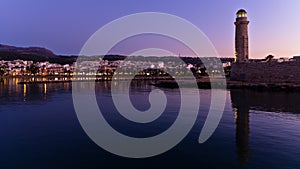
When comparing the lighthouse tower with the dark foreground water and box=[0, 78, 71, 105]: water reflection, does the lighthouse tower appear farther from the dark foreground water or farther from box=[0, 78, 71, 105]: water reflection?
the dark foreground water

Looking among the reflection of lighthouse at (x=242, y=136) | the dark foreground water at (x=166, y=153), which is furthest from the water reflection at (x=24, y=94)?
the reflection of lighthouse at (x=242, y=136)

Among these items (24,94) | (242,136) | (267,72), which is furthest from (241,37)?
(242,136)

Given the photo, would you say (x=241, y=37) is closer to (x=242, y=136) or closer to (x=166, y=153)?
(x=242, y=136)

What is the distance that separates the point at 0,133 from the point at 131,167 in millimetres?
7375

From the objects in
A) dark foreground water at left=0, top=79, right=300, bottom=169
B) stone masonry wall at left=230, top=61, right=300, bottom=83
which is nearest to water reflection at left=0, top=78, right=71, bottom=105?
dark foreground water at left=0, top=79, right=300, bottom=169

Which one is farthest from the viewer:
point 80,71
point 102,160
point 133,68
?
point 133,68

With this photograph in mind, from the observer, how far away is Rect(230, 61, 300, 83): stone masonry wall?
125ft

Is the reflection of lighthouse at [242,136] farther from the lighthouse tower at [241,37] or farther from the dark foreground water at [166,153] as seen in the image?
the lighthouse tower at [241,37]

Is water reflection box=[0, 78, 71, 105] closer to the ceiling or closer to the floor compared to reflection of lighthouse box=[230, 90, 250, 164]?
closer to the ceiling

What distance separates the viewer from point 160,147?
9.69m

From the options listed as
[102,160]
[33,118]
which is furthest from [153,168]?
[33,118]

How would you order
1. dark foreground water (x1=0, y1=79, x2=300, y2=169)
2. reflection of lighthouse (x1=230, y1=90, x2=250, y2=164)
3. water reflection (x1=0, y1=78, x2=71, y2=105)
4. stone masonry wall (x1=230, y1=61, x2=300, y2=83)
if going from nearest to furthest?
dark foreground water (x1=0, y1=79, x2=300, y2=169)
reflection of lighthouse (x1=230, y1=90, x2=250, y2=164)
water reflection (x1=0, y1=78, x2=71, y2=105)
stone masonry wall (x1=230, y1=61, x2=300, y2=83)

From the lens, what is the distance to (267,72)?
41438 millimetres

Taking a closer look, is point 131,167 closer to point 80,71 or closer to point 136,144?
point 136,144
